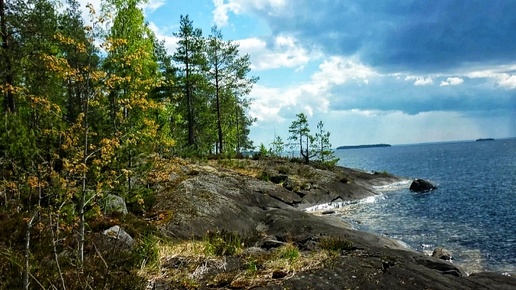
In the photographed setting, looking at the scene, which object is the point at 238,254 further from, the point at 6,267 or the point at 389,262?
the point at 6,267

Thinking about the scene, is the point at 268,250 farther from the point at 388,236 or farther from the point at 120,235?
the point at 388,236

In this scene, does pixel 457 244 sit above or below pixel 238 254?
below

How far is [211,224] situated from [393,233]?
1305 cm

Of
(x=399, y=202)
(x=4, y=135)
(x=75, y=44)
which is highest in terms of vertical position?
(x=75, y=44)

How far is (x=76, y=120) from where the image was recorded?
944 centimetres

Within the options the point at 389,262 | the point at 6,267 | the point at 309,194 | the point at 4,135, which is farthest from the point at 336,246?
the point at 309,194

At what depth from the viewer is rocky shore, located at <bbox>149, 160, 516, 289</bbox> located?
380 inches

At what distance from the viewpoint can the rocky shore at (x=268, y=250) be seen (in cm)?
964

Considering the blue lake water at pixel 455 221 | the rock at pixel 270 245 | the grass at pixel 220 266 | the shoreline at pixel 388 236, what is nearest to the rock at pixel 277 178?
the shoreline at pixel 388 236

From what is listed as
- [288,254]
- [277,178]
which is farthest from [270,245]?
[277,178]

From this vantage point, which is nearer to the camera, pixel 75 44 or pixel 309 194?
pixel 75 44

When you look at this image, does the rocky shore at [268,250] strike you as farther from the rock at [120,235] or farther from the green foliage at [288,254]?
the rock at [120,235]

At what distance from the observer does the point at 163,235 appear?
1561 centimetres

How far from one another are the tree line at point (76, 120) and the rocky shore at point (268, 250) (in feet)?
7.92
